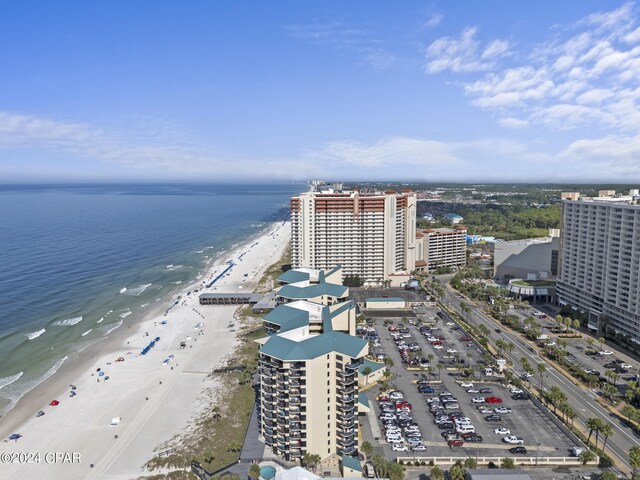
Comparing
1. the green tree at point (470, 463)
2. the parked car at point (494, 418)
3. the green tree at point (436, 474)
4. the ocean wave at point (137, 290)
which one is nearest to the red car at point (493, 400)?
the parked car at point (494, 418)

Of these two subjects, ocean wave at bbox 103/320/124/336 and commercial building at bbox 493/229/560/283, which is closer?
ocean wave at bbox 103/320/124/336

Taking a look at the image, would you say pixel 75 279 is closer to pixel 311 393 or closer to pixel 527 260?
pixel 311 393

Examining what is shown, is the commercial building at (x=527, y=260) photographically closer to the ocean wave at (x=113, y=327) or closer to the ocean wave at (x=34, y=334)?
the ocean wave at (x=113, y=327)

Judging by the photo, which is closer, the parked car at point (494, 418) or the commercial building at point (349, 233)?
the parked car at point (494, 418)

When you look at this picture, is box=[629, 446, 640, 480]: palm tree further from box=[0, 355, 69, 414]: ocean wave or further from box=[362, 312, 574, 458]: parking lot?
box=[0, 355, 69, 414]: ocean wave

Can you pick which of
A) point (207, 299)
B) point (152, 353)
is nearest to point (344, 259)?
point (207, 299)

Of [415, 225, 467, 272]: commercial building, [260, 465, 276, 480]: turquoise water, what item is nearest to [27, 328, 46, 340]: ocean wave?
[260, 465, 276, 480]: turquoise water
